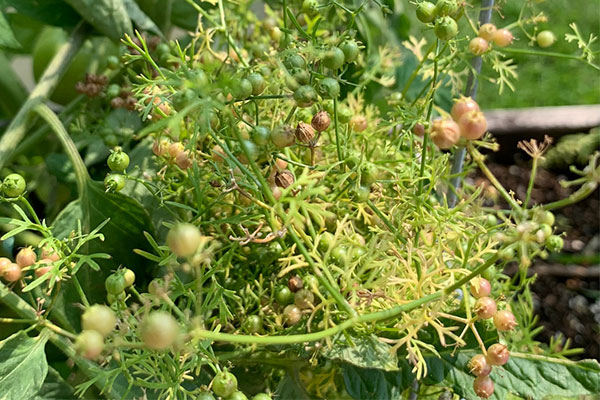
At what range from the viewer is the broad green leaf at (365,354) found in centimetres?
37

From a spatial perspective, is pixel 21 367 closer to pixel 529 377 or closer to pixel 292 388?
pixel 292 388

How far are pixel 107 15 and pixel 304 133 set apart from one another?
296 mm

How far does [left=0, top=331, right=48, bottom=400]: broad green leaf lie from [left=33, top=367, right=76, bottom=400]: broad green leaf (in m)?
0.05

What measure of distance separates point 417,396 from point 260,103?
0.23m

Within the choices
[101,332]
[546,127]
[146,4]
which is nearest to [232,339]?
[101,332]

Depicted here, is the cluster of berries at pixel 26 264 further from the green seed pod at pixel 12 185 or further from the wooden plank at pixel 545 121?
the wooden plank at pixel 545 121

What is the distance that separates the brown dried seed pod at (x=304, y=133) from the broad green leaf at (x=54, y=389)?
0.25 meters

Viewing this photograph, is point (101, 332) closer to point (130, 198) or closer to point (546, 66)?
point (130, 198)

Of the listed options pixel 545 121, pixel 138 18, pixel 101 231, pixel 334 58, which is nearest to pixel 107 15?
pixel 138 18

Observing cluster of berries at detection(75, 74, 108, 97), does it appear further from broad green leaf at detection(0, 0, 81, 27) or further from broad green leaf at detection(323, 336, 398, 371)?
broad green leaf at detection(323, 336, 398, 371)

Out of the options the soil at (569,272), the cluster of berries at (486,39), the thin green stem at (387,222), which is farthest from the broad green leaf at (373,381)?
the soil at (569,272)

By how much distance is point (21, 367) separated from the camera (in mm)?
386

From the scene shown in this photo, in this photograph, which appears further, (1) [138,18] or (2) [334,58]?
(1) [138,18]

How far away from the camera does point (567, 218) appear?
878 mm
